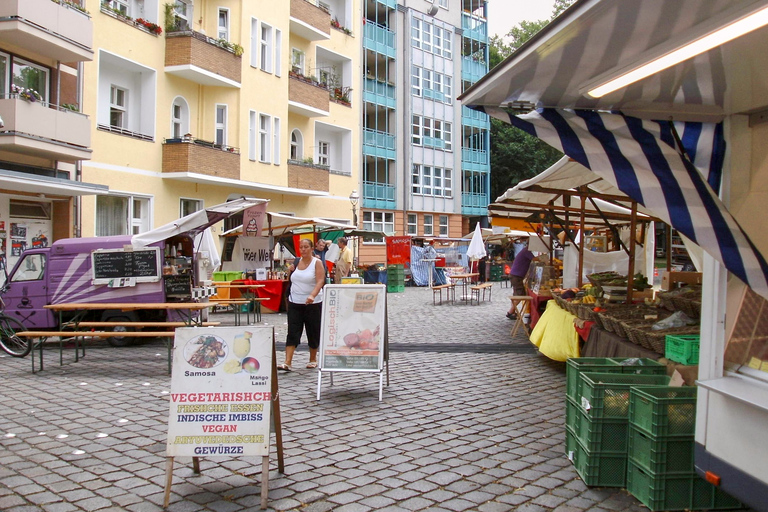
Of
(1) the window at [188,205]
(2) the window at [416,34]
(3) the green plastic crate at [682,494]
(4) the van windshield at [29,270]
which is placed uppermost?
(2) the window at [416,34]

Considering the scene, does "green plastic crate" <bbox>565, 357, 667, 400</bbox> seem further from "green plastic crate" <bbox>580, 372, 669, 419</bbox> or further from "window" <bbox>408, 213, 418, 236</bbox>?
"window" <bbox>408, 213, 418, 236</bbox>

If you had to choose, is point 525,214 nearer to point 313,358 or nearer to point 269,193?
point 313,358

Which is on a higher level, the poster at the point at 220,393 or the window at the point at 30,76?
the window at the point at 30,76

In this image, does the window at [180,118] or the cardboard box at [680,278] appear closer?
the cardboard box at [680,278]

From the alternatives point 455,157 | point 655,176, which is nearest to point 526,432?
point 655,176

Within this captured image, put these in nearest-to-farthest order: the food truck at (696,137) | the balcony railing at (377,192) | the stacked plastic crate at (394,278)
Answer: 1. the food truck at (696,137)
2. the stacked plastic crate at (394,278)
3. the balcony railing at (377,192)

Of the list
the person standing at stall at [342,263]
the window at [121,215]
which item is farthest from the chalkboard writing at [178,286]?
the window at [121,215]

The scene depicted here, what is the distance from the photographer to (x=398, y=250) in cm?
2881

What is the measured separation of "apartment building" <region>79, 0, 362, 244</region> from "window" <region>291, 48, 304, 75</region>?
62mm

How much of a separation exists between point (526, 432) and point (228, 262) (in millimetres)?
14057

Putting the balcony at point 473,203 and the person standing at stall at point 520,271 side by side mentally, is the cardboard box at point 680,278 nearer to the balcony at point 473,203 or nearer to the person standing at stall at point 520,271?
the person standing at stall at point 520,271

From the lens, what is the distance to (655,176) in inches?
165

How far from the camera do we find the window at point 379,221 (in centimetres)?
3866

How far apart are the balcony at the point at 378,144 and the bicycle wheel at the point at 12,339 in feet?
93.0
